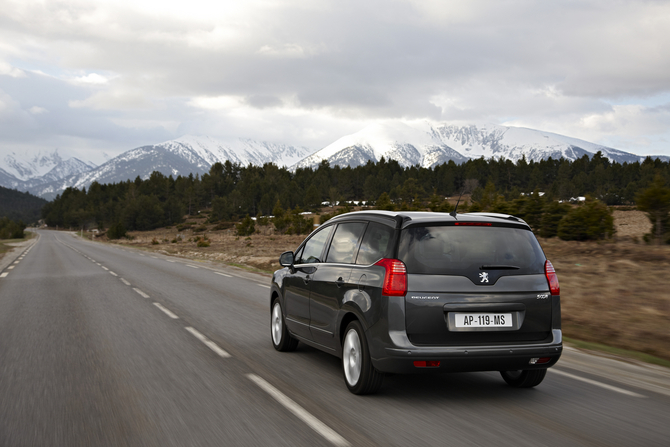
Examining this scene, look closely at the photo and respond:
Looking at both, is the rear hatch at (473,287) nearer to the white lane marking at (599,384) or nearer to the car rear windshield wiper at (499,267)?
the car rear windshield wiper at (499,267)

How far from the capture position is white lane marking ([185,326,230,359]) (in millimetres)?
7298

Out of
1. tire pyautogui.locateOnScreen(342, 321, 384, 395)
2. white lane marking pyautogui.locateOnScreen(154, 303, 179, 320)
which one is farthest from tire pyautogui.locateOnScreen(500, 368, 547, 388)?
white lane marking pyautogui.locateOnScreen(154, 303, 179, 320)

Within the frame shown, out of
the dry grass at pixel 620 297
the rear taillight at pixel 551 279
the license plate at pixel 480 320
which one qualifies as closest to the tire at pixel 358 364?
the license plate at pixel 480 320

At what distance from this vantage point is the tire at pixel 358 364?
5.24 metres

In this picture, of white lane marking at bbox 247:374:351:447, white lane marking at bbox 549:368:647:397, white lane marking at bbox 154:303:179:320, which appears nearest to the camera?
white lane marking at bbox 247:374:351:447

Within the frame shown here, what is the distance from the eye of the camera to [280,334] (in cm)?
759

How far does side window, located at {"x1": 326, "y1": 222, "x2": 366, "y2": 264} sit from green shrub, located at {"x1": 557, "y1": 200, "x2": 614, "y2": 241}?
2096cm

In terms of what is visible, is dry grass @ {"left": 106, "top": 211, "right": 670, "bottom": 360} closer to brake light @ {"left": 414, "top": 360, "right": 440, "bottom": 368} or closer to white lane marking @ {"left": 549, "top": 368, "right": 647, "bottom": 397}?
white lane marking @ {"left": 549, "top": 368, "right": 647, "bottom": 397}

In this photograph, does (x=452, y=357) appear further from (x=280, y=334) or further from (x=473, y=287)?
(x=280, y=334)

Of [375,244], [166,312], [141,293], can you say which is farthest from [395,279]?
[141,293]

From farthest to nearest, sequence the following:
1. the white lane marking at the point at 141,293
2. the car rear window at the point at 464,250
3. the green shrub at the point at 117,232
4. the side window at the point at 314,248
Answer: the green shrub at the point at 117,232 → the white lane marking at the point at 141,293 → the side window at the point at 314,248 → the car rear window at the point at 464,250

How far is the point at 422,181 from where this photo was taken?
16800 cm

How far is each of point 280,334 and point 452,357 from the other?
10.5ft

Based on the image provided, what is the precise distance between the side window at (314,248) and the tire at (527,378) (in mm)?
2407
